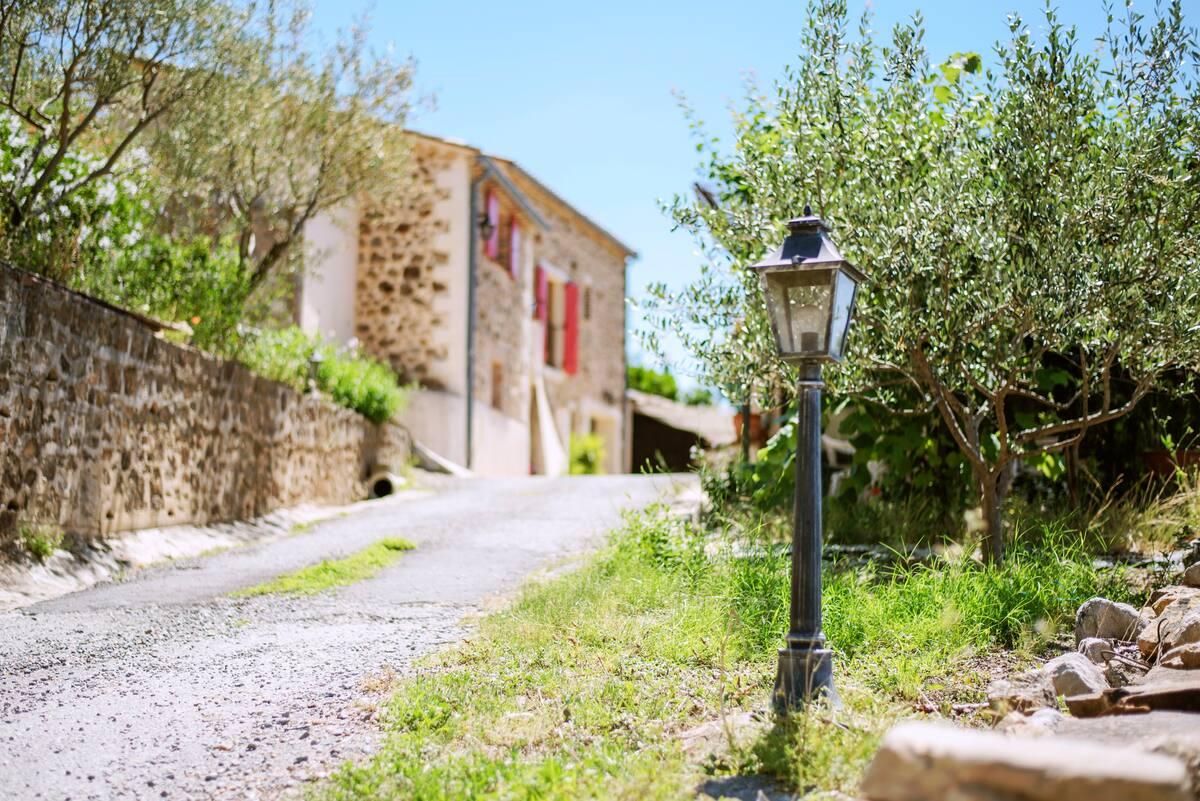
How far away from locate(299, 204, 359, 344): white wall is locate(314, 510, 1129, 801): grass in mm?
9031

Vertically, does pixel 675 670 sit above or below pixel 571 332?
below

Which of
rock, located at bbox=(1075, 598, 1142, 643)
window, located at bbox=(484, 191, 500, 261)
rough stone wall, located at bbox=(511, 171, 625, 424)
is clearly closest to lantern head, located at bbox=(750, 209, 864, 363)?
rock, located at bbox=(1075, 598, 1142, 643)

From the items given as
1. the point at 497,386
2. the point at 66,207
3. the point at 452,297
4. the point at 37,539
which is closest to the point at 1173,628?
the point at 37,539

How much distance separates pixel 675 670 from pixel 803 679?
2.84ft

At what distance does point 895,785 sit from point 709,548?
14.6 ft

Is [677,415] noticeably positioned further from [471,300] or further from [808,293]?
[808,293]

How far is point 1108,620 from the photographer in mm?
5078

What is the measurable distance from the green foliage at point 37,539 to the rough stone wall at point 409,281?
8877 millimetres

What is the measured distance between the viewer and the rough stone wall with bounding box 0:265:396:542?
23.0 feet

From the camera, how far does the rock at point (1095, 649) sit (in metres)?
4.69

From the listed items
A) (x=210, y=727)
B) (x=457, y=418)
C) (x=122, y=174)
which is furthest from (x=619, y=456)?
(x=210, y=727)

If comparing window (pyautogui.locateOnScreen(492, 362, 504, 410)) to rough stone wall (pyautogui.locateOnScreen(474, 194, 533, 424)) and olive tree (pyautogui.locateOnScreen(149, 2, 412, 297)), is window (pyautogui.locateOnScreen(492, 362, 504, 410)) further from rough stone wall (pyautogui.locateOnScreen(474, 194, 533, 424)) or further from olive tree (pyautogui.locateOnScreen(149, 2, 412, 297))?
olive tree (pyautogui.locateOnScreen(149, 2, 412, 297))

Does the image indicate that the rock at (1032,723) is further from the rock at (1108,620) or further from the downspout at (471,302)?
the downspout at (471,302)

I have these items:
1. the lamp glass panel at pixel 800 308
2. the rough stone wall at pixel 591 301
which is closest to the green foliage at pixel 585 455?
the rough stone wall at pixel 591 301
